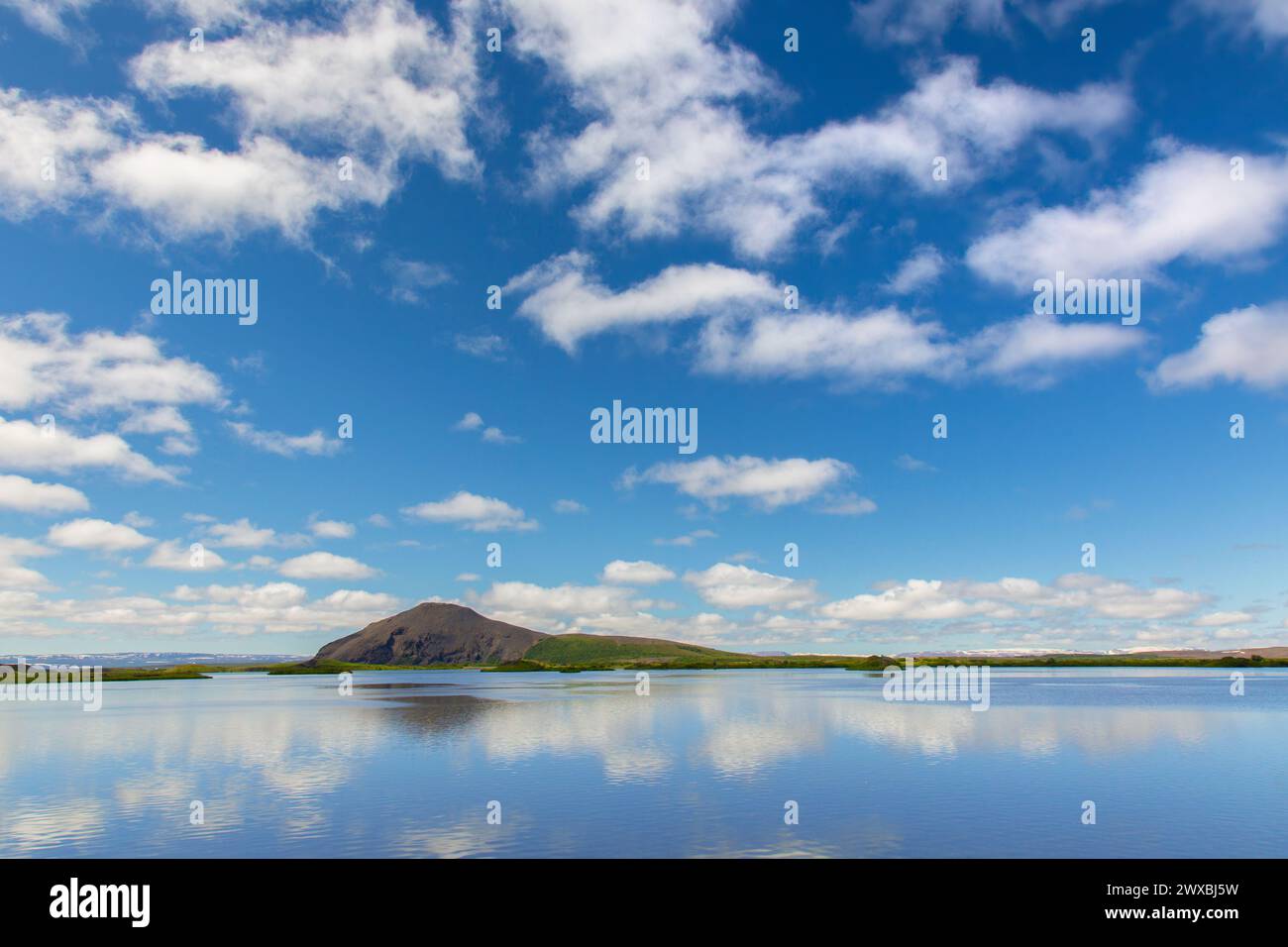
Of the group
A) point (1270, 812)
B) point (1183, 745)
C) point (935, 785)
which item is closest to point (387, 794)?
point (935, 785)

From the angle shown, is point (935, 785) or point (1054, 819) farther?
point (935, 785)

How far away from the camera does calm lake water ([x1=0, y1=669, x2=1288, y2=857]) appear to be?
36.1 m

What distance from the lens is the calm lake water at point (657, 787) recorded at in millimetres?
36062

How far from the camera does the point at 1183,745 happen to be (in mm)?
69188

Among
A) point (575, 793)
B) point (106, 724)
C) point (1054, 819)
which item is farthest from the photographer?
point (106, 724)

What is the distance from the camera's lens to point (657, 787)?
160 feet
